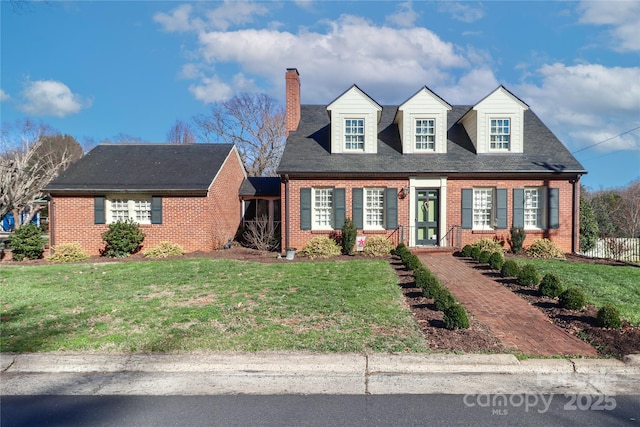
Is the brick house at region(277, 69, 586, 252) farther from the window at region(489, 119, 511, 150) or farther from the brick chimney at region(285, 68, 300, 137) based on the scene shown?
the brick chimney at region(285, 68, 300, 137)

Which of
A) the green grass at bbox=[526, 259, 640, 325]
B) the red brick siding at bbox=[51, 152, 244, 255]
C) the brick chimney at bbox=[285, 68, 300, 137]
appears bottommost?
the green grass at bbox=[526, 259, 640, 325]

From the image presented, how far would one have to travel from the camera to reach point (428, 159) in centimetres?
1464

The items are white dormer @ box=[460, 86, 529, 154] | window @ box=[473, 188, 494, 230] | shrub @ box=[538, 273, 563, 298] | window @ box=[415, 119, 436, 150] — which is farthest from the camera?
window @ box=[415, 119, 436, 150]

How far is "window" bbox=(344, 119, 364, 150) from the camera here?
49.1 ft

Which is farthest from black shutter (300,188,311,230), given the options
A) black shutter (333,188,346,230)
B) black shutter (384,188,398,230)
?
black shutter (384,188,398,230)

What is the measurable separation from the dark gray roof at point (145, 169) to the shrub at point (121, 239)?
1473 mm

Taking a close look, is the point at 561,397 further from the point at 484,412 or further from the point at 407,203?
the point at 407,203

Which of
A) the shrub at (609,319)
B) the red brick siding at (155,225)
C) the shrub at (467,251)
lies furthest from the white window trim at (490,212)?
the red brick siding at (155,225)

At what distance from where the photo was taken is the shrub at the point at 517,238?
13.6m

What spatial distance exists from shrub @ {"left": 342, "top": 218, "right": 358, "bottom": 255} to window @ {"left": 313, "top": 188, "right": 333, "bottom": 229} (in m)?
0.86

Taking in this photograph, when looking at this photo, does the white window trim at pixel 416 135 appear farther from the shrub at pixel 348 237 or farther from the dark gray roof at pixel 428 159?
the shrub at pixel 348 237

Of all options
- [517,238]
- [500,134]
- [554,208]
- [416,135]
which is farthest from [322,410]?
[500,134]

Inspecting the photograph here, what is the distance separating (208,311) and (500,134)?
13.0m

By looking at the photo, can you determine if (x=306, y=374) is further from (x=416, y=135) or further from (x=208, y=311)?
(x=416, y=135)
